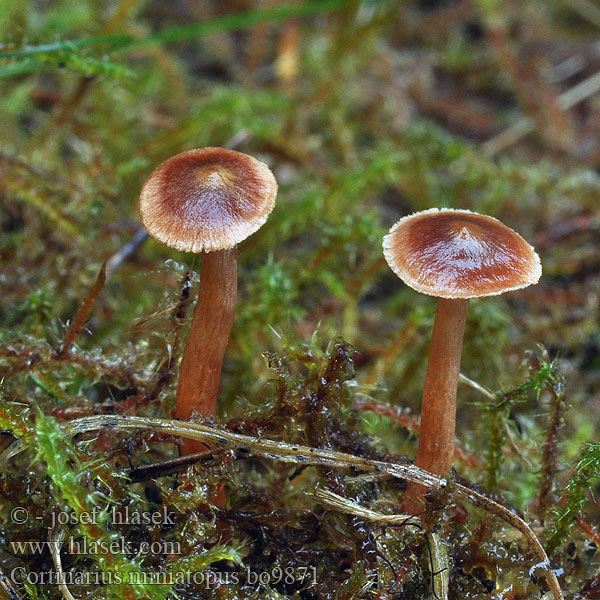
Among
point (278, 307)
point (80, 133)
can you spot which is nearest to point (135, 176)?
point (80, 133)

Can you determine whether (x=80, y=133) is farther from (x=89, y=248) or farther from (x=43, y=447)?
(x=43, y=447)

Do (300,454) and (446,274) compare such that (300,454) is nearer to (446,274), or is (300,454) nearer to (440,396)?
(440,396)

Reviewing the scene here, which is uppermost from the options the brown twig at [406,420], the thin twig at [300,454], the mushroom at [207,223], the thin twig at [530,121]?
the thin twig at [530,121]

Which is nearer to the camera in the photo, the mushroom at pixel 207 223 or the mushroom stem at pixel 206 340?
the mushroom at pixel 207 223

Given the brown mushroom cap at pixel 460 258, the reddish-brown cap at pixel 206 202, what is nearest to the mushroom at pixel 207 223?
the reddish-brown cap at pixel 206 202

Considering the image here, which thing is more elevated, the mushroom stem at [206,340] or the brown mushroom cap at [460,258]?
the brown mushroom cap at [460,258]

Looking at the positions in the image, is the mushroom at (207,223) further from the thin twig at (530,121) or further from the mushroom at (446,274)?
the thin twig at (530,121)

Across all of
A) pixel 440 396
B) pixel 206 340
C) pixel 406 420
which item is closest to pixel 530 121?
pixel 406 420
